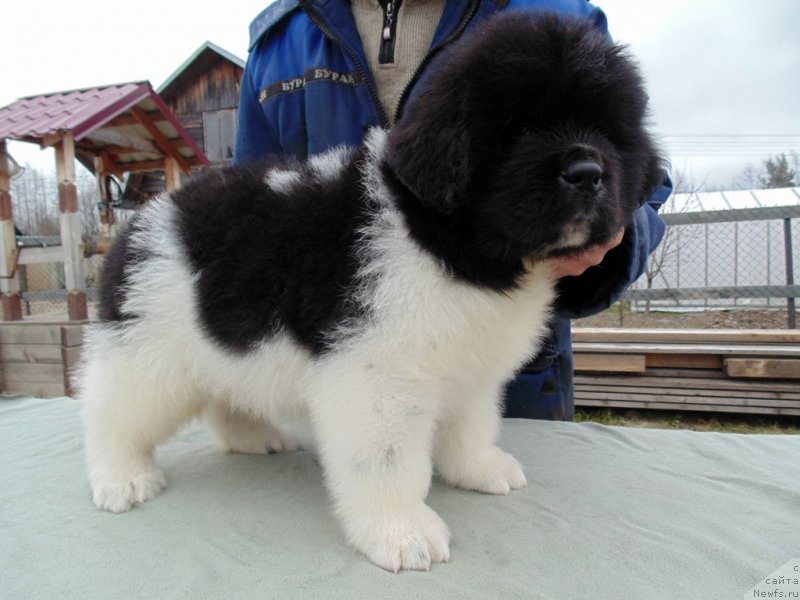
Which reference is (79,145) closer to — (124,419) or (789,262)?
(124,419)

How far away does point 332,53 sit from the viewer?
117 inches

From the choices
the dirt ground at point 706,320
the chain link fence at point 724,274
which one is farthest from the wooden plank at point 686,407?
the dirt ground at point 706,320

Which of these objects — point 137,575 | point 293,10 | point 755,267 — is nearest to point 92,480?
point 137,575

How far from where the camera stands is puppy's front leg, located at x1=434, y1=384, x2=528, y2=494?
86.9 inches

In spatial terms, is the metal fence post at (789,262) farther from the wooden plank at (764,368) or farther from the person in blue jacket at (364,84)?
the person in blue jacket at (364,84)

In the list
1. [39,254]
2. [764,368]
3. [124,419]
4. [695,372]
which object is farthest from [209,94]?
[124,419]

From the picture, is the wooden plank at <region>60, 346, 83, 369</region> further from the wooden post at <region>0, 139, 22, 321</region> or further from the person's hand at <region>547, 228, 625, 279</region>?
the person's hand at <region>547, 228, 625, 279</region>

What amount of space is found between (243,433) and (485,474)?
4.18 feet

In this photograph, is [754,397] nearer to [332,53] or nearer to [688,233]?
[688,233]

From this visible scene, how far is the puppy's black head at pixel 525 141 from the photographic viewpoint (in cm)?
149

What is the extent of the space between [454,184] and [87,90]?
839 cm

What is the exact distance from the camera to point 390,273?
1706 millimetres

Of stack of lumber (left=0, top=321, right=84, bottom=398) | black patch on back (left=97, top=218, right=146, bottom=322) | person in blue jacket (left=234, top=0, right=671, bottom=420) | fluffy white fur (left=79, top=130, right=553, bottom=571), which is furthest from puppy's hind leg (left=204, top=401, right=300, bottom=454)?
stack of lumber (left=0, top=321, right=84, bottom=398)

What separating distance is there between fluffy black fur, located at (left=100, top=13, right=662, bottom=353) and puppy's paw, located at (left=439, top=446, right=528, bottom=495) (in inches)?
35.1
